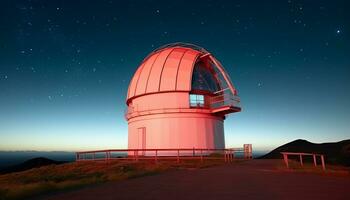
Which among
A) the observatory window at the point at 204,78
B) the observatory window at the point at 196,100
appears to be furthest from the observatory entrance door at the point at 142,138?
the observatory window at the point at 204,78

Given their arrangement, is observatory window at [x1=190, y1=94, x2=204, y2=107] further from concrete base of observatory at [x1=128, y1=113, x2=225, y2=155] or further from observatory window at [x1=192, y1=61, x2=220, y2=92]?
concrete base of observatory at [x1=128, y1=113, x2=225, y2=155]

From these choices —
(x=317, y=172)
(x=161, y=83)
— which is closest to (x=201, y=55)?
(x=161, y=83)

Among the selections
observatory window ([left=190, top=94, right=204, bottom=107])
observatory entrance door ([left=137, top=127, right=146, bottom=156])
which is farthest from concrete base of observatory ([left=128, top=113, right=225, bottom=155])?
observatory window ([left=190, top=94, right=204, bottom=107])

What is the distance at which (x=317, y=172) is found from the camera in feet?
37.6

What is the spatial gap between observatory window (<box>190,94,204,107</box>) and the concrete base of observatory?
0.92 meters

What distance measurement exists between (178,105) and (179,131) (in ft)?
7.37

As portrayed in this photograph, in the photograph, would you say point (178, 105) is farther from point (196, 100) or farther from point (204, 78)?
point (204, 78)

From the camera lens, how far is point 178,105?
24.0 m

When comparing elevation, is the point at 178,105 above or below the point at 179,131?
above

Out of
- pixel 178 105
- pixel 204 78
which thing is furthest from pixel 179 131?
pixel 204 78

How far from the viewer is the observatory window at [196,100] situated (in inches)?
963

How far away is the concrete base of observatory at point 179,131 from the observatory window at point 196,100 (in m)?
0.92

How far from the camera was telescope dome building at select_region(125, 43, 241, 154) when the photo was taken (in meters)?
23.8

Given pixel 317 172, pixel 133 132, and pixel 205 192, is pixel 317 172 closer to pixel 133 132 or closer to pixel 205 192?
pixel 205 192
